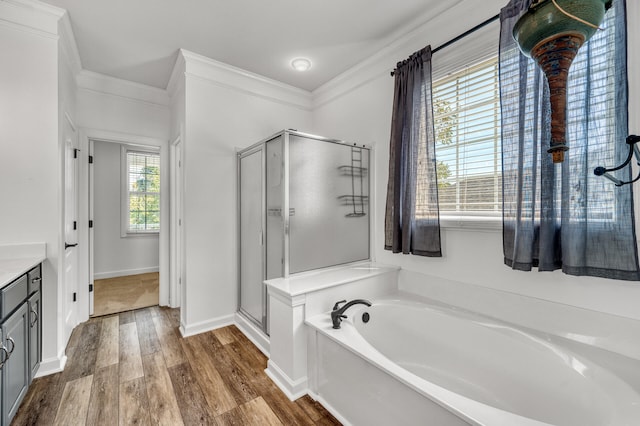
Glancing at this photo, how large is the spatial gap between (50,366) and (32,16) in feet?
8.32

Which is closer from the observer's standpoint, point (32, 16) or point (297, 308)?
point (297, 308)

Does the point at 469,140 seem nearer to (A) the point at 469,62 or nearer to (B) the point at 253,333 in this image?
(A) the point at 469,62

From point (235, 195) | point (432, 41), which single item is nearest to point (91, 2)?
point (235, 195)

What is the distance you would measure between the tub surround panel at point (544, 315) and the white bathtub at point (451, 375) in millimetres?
119

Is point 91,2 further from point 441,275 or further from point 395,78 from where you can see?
point 441,275

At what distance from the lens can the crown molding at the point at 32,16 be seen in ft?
Answer: 6.52

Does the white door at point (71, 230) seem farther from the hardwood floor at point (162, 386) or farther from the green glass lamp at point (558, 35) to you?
the green glass lamp at point (558, 35)

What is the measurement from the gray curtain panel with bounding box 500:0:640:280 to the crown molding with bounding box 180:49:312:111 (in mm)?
2280

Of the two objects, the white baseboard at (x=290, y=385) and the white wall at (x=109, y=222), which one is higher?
the white wall at (x=109, y=222)

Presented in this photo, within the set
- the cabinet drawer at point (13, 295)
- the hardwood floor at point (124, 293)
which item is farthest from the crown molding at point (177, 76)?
the hardwood floor at point (124, 293)

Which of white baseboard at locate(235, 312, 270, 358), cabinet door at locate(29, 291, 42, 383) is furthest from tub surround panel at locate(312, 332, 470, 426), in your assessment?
cabinet door at locate(29, 291, 42, 383)

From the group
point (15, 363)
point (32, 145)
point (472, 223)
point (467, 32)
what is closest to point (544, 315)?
point (472, 223)

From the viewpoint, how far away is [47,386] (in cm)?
196

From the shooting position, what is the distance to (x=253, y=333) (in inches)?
103
